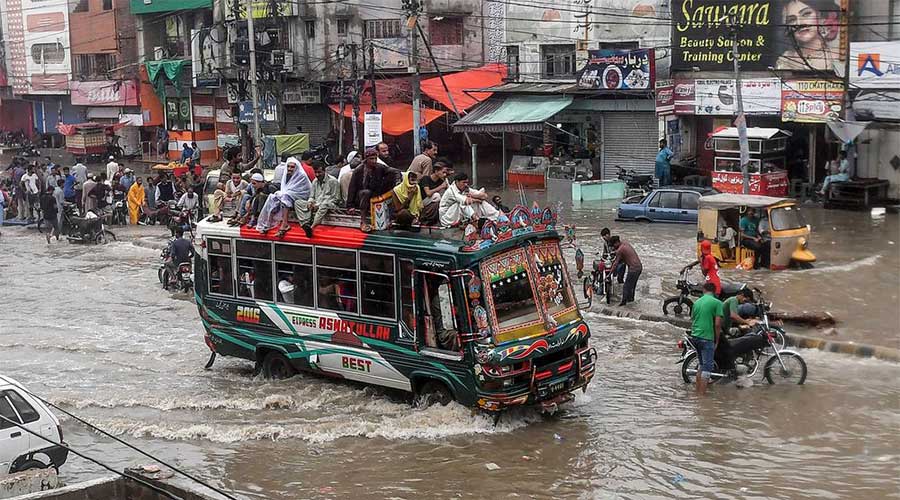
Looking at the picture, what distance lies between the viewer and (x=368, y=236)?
523 inches

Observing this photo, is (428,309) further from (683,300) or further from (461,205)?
(683,300)

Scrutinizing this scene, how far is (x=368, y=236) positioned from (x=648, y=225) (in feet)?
52.2

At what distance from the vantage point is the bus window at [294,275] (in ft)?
46.5

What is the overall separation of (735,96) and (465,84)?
1288 cm

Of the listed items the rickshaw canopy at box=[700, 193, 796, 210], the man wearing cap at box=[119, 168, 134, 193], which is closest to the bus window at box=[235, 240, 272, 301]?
the rickshaw canopy at box=[700, 193, 796, 210]

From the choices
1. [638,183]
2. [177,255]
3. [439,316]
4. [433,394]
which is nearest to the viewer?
[439,316]

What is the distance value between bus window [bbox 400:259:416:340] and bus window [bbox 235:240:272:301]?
2.50 m

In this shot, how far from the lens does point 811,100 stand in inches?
1200

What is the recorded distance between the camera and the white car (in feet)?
35.8

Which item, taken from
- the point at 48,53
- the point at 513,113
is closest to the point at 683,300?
the point at 513,113

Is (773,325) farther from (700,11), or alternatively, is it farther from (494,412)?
(700,11)

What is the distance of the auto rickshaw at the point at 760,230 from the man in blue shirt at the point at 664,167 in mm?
10700

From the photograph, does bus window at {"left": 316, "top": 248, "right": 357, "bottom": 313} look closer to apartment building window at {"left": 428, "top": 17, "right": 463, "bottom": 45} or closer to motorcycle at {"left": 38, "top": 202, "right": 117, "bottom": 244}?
motorcycle at {"left": 38, "top": 202, "right": 117, "bottom": 244}

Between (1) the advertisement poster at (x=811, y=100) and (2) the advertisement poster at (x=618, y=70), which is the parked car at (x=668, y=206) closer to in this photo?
(1) the advertisement poster at (x=811, y=100)
